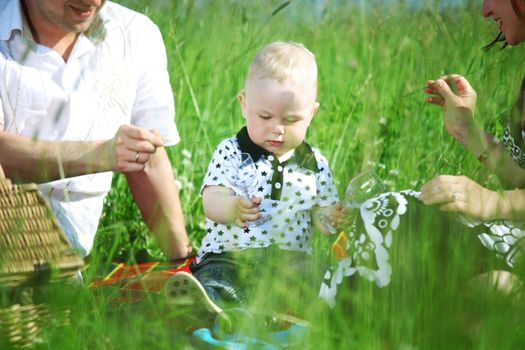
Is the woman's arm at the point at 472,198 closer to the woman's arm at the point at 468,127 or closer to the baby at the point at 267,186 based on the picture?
the woman's arm at the point at 468,127

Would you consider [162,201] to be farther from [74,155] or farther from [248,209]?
[248,209]

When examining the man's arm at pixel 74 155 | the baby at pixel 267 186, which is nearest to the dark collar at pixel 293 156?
the baby at pixel 267 186

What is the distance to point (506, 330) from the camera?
1963mm

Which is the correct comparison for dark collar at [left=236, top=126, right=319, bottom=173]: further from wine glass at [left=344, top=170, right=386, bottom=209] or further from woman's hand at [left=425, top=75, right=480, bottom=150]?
woman's hand at [left=425, top=75, right=480, bottom=150]

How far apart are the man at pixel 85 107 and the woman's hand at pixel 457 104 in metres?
0.78

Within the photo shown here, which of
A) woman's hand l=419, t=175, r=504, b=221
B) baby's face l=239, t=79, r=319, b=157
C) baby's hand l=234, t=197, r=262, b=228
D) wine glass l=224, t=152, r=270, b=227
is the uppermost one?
baby's face l=239, t=79, r=319, b=157

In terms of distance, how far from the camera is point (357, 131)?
139 inches

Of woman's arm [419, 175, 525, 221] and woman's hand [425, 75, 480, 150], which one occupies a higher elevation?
woman's hand [425, 75, 480, 150]

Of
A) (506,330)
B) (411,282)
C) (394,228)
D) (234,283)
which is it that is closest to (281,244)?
(234,283)

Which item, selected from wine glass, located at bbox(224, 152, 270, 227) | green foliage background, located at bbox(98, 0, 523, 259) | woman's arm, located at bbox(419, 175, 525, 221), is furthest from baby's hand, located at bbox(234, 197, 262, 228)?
green foliage background, located at bbox(98, 0, 523, 259)

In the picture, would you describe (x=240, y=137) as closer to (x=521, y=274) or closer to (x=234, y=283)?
(x=234, y=283)

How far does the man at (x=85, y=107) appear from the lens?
278 centimetres

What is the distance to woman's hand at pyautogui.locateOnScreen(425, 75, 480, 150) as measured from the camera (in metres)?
2.59

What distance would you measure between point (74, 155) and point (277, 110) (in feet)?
1.93
